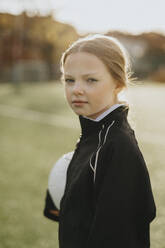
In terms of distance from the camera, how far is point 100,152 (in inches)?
51.3

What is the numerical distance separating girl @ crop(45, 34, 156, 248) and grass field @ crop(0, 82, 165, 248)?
380mm

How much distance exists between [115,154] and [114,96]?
13.7 inches

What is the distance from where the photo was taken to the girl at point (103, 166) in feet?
4.08

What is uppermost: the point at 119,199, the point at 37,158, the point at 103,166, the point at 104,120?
the point at 104,120

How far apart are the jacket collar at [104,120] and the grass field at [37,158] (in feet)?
A: 1.17

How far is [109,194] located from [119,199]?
0.14 ft

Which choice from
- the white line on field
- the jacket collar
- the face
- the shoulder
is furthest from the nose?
the white line on field

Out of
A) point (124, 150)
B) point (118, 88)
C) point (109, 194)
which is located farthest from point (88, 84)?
point (109, 194)

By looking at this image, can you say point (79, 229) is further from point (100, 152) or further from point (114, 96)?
point (114, 96)

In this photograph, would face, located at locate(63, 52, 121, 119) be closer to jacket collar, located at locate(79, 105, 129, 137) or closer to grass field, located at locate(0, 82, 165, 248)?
jacket collar, located at locate(79, 105, 129, 137)

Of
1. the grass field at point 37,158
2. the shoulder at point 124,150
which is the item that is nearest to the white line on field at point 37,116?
the grass field at point 37,158

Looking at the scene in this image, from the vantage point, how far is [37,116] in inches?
331

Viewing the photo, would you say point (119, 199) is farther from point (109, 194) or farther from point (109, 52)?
point (109, 52)

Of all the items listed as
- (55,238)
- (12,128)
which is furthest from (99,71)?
(12,128)
